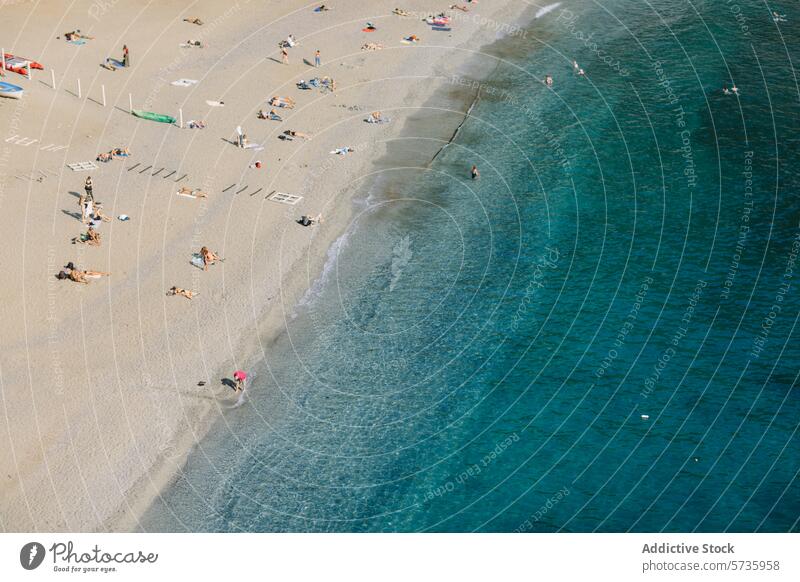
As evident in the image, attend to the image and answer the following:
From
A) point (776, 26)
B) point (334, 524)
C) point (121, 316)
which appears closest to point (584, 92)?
point (776, 26)

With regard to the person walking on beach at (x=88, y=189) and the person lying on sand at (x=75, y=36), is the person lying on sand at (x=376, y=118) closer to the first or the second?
the person walking on beach at (x=88, y=189)

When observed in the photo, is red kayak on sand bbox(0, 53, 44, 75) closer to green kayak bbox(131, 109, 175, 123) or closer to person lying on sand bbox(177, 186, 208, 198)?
green kayak bbox(131, 109, 175, 123)

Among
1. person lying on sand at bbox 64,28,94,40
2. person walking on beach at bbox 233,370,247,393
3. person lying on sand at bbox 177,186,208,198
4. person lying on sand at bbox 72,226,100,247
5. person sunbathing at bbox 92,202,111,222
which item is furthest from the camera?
person lying on sand at bbox 64,28,94,40

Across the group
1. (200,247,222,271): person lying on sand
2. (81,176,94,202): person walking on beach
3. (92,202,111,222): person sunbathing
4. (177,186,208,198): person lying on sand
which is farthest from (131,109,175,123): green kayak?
(200,247,222,271): person lying on sand

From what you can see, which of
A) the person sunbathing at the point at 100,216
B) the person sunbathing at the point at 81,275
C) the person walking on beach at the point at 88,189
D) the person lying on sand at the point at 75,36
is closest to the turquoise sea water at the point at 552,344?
the person sunbathing at the point at 81,275

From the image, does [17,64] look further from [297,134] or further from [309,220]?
[309,220]

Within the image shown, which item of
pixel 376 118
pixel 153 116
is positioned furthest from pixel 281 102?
pixel 153 116

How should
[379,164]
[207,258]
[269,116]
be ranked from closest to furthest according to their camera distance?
1. [207,258]
2. [379,164]
3. [269,116]
